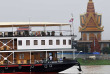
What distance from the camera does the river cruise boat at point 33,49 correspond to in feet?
120

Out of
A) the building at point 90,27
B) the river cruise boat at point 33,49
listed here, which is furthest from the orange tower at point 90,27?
the river cruise boat at point 33,49

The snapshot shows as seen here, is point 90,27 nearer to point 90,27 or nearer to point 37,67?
point 90,27

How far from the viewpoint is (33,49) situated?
3719 cm

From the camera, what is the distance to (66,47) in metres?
37.8

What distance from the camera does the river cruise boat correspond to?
1442 inches

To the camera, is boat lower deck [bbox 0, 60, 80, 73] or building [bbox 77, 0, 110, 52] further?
building [bbox 77, 0, 110, 52]

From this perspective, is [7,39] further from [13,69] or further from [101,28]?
[101,28]

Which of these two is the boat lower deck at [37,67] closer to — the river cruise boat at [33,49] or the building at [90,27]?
the river cruise boat at [33,49]

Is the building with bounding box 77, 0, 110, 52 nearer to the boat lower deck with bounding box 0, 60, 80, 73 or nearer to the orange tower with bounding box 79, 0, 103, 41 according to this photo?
the orange tower with bounding box 79, 0, 103, 41

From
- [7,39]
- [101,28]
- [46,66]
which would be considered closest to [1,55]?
[7,39]

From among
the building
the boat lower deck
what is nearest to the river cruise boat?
the boat lower deck

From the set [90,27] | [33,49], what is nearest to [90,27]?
[90,27]

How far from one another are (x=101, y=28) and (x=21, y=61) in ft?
226

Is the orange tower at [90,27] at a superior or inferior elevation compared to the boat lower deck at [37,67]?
superior
